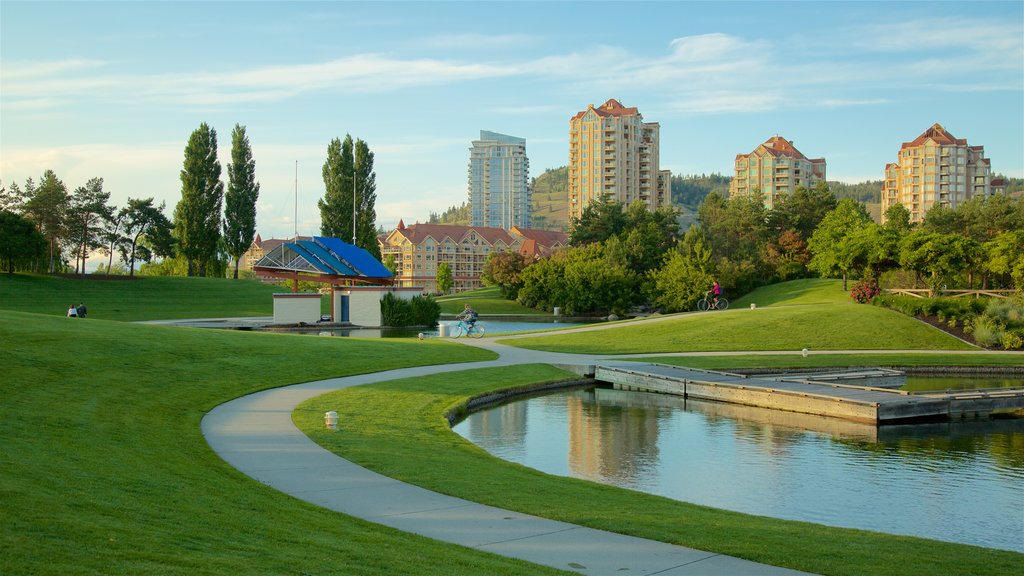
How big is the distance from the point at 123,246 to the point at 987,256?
246 feet

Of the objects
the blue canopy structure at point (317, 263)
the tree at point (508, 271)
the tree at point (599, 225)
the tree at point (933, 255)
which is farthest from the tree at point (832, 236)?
the blue canopy structure at point (317, 263)

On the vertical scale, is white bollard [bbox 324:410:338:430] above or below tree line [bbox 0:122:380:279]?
below

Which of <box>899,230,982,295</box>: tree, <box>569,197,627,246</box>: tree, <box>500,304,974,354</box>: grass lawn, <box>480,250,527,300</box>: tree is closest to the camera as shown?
<box>500,304,974,354</box>: grass lawn

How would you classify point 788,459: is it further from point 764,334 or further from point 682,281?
point 682,281

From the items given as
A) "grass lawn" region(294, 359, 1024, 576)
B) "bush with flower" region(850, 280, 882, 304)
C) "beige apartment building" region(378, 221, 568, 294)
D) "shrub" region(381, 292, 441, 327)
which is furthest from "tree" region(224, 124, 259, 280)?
"beige apartment building" region(378, 221, 568, 294)

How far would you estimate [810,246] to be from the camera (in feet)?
263

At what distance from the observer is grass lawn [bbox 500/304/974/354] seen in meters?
37.7

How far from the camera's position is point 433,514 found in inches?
405

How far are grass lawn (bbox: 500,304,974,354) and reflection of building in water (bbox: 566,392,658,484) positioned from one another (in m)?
12.1

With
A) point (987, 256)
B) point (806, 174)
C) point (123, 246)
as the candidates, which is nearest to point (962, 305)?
point (987, 256)

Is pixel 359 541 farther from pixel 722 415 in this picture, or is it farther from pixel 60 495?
pixel 722 415

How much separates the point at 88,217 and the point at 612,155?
386ft

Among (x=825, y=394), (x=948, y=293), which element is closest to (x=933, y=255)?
(x=948, y=293)

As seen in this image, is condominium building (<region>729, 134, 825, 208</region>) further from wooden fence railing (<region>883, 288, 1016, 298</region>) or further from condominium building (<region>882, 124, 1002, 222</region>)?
wooden fence railing (<region>883, 288, 1016, 298</region>)
